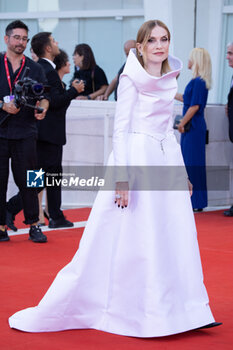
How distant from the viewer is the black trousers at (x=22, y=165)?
22.9 ft

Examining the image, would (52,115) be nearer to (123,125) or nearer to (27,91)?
(27,91)

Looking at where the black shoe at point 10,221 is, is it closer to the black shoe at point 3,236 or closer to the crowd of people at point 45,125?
the crowd of people at point 45,125

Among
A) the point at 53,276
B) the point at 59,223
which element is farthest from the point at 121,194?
the point at 59,223

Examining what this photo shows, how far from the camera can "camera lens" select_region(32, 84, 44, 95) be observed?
6748 millimetres

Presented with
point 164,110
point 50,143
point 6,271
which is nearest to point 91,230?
point 164,110

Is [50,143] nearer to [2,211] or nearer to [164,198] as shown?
[2,211]

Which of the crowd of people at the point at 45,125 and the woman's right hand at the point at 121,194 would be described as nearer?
the woman's right hand at the point at 121,194

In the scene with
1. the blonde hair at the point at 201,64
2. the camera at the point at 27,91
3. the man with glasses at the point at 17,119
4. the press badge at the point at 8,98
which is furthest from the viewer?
the blonde hair at the point at 201,64

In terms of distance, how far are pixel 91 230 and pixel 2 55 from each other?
10.9ft

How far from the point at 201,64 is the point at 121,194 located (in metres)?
5.38

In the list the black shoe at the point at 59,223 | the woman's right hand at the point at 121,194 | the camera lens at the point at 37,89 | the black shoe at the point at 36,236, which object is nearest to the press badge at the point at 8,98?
the camera lens at the point at 37,89

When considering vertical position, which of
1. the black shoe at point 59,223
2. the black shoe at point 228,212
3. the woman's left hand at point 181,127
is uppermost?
the woman's left hand at point 181,127

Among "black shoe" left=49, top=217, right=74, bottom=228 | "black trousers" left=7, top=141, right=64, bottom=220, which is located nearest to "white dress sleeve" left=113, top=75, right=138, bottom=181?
"black trousers" left=7, top=141, right=64, bottom=220

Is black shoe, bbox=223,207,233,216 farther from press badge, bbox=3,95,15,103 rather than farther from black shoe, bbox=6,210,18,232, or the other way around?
press badge, bbox=3,95,15,103
